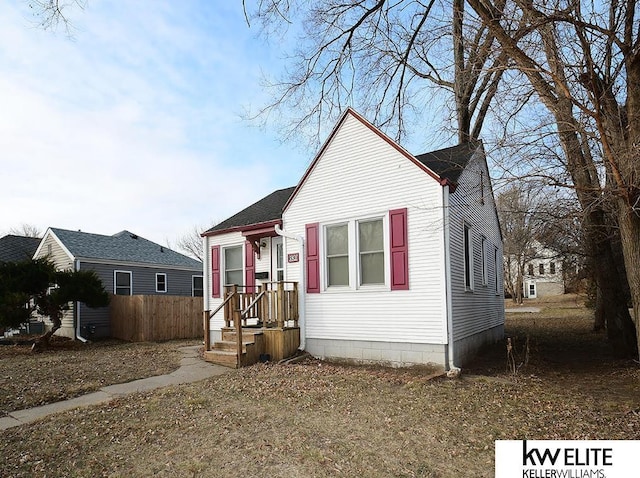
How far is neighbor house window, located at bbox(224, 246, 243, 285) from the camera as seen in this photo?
12008mm

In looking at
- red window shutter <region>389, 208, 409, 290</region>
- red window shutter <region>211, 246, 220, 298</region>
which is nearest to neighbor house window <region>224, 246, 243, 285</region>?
red window shutter <region>211, 246, 220, 298</region>

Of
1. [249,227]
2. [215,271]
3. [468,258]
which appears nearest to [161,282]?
[215,271]

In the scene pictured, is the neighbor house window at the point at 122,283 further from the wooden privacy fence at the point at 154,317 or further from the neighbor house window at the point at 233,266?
the neighbor house window at the point at 233,266

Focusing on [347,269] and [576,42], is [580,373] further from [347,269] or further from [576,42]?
[576,42]

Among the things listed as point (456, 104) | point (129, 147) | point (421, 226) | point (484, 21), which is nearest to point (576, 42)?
point (484, 21)

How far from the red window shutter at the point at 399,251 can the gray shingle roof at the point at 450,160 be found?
1.17 metres

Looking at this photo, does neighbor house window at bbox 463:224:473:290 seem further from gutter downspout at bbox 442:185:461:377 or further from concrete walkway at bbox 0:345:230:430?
concrete walkway at bbox 0:345:230:430

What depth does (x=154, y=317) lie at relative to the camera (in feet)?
54.0

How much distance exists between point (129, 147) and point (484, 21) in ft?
39.7

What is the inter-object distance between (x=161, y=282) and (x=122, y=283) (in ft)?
6.57

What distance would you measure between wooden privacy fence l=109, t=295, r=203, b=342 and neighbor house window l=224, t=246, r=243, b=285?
5753 millimetres

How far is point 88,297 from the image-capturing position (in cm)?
1470

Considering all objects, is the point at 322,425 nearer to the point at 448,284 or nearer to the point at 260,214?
the point at 448,284

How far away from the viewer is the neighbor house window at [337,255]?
31.3 feet
